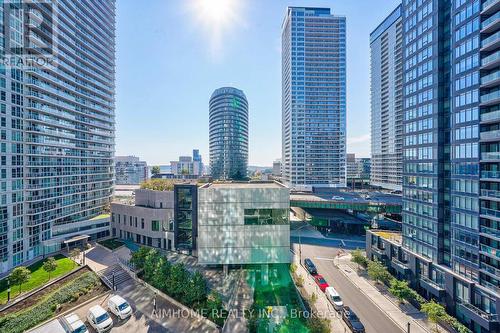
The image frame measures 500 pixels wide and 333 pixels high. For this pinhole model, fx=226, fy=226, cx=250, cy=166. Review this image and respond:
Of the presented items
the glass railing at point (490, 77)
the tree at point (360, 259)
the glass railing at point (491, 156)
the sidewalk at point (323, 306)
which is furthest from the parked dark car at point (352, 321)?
the glass railing at point (490, 77)

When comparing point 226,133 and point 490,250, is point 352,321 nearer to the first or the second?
point 490,250

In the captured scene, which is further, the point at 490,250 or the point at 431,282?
the point at 431,282

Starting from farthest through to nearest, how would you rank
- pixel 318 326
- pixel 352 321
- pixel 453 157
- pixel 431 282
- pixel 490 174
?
pixel 431 282 → pixel 453 157 → pixel 490 174 → pixel 352 321 → pixel 318 326

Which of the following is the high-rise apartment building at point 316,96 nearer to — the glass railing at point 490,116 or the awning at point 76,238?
the glass railing at point 490,116

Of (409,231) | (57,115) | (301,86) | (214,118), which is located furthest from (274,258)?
(214,118)

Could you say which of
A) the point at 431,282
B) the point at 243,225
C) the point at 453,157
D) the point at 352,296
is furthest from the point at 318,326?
the point at 453,157

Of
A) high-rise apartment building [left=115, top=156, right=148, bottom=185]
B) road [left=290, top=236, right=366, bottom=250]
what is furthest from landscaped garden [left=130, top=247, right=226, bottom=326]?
high-rise apartment building [left=115, top=156, right=148, bottom=185]
